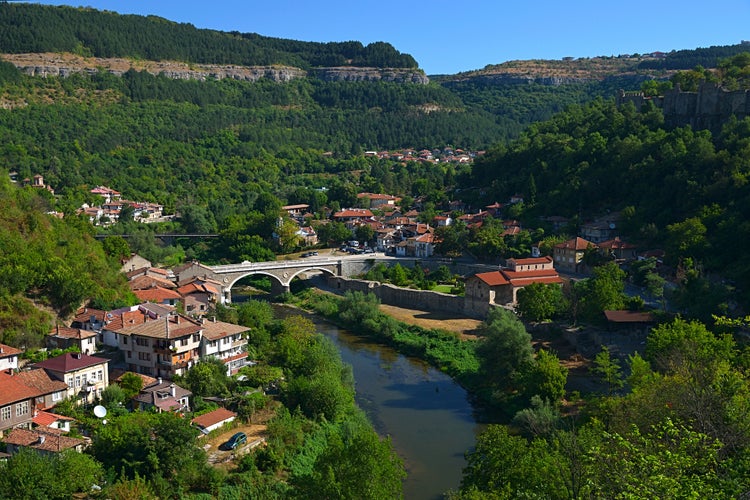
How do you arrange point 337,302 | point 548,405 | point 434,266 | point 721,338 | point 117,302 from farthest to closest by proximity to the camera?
1. point 434,266
2. point 337,302
3. point 117,302
4. point 721,338
5. point 548,405

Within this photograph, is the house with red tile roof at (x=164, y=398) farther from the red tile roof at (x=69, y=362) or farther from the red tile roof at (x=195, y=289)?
the red tile roof at (x=195, y=289)

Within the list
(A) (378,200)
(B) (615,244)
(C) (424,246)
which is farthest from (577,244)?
(A) (378,200)

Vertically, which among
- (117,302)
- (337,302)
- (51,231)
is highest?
(51,231)

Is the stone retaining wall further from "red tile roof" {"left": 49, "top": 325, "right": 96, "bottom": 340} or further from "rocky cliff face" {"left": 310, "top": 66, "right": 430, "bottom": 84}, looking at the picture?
"rocky cliff face" {"left": 310, "top": 66, "right": 430, "bottom": 84}

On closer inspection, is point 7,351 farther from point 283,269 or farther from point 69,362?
point 283,269

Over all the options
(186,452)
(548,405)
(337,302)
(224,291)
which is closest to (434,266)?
(337,302)

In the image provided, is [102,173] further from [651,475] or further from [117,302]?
[651,475]
